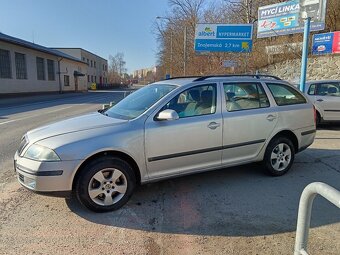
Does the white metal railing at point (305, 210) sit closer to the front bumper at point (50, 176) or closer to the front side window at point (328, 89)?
the front bumper at point (50, 176)

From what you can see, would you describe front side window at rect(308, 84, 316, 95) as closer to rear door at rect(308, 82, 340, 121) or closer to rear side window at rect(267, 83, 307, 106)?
rear door at rect(308, 82, 340, 121)

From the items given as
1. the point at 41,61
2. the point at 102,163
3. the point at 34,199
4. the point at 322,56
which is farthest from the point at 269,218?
the point at 41,61

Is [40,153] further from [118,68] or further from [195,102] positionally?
[118,68]

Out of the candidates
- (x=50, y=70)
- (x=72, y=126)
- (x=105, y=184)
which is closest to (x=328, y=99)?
(x=105, y=184)

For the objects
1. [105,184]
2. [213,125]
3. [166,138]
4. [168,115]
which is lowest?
[105,184]

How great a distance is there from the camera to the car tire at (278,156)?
4848 mm

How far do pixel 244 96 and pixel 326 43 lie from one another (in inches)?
651

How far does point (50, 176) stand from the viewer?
132 inches

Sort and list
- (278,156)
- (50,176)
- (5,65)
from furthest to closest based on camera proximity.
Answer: (5,65) → (278,156) → (50,176)

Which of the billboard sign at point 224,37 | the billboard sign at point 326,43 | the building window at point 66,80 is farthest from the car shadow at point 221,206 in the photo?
the building window at point 66,80

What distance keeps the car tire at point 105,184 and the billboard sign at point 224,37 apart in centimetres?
1518

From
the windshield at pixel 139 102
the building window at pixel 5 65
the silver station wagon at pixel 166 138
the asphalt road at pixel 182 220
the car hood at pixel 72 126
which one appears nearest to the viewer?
the asphalt road at pixel 182 220

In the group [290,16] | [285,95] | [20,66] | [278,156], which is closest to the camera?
[278,156]

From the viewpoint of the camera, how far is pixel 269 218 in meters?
3.50
